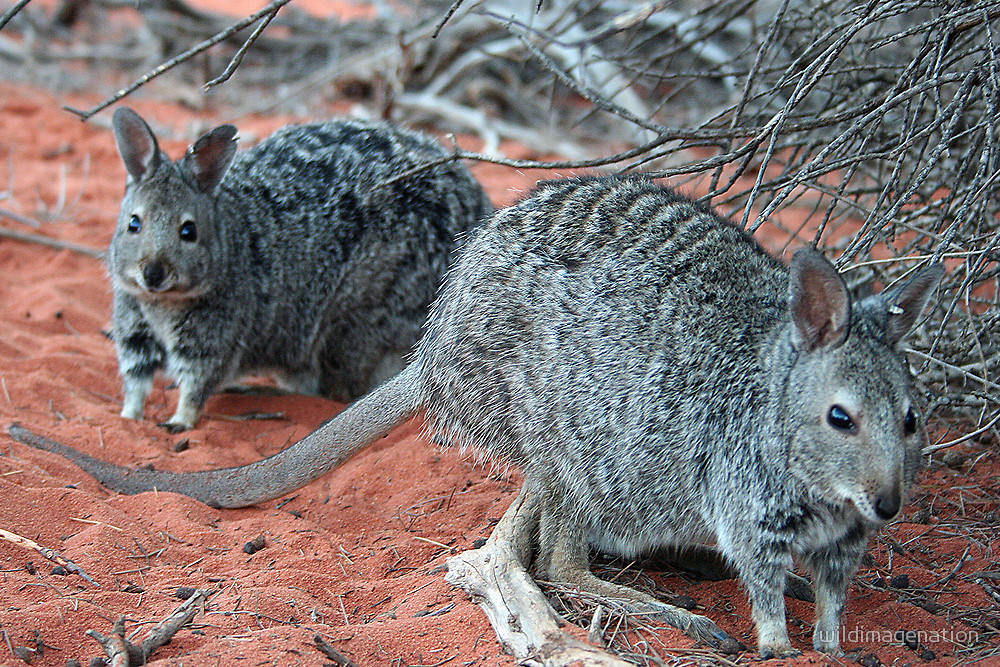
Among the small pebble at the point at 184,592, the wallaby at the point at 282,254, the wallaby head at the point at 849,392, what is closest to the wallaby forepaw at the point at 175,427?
the wallaby at the point at 282,254

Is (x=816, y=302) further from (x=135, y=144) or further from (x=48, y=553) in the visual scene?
(x=135, y=144)

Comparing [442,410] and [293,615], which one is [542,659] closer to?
[293,615]

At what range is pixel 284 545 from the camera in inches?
149

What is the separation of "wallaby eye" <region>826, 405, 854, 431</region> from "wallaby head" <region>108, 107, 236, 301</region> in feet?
11.4

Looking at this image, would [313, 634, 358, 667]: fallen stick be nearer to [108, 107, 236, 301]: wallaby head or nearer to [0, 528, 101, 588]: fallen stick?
[0, 528, 101, 588]: fallen stick

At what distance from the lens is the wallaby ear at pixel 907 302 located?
296cm

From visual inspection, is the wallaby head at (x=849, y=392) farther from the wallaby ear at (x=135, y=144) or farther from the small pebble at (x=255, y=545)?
the wallaby ear at (x=135, y=144)

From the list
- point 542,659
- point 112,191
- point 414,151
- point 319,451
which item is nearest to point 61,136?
point 112,191

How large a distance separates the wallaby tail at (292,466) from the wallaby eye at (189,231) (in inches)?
57.0

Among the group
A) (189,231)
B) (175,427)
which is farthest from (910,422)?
(189,231)

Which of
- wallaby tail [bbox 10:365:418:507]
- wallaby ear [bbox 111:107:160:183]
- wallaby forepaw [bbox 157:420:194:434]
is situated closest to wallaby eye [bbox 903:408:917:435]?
wallaby tail [bbox 10:365:418:507]

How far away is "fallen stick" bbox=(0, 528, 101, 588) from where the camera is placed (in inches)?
133

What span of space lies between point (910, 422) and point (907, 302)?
382 mm

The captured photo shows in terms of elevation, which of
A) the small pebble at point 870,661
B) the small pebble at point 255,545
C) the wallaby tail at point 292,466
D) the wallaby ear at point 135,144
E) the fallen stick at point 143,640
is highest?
the wallaby ear at point 135,144
